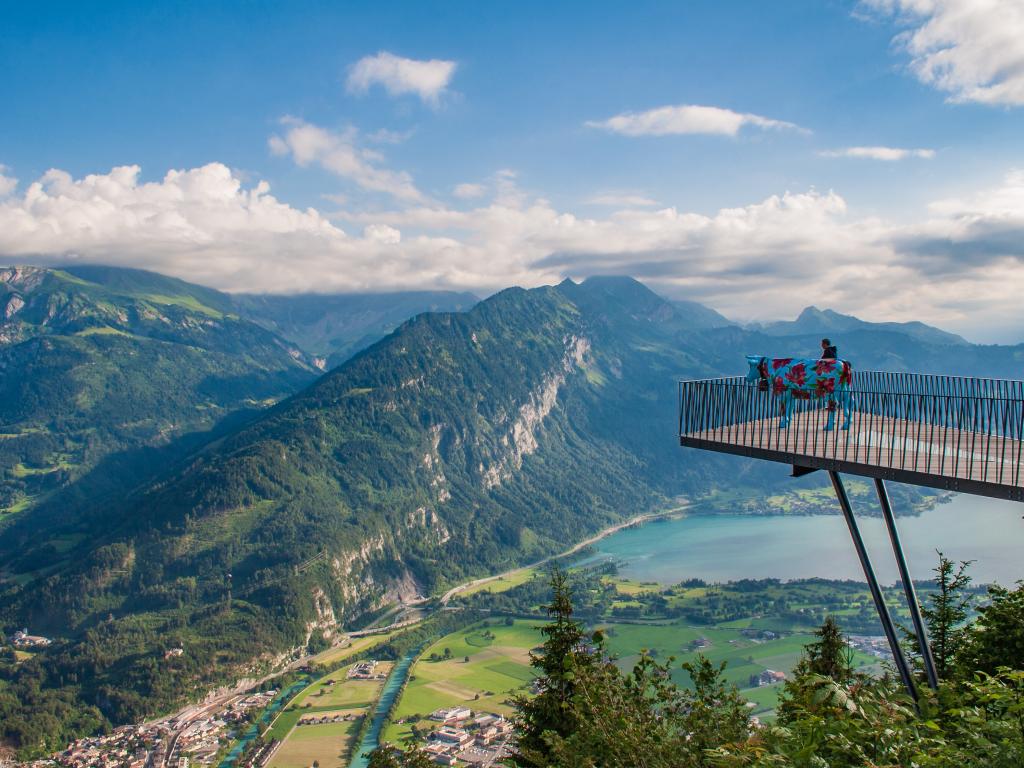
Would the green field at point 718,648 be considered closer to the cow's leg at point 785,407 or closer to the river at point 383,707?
the river at point 383,707

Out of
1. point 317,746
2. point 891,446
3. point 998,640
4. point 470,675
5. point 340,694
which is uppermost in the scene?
point 891,446

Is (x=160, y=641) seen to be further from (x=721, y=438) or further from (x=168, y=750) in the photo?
(x=721, y=438)

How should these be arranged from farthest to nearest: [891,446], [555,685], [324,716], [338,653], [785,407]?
[338,653] < [324,716] < [555,685] < [785,407] < [891,446]

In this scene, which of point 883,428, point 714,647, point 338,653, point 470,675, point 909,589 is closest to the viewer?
point 909,589

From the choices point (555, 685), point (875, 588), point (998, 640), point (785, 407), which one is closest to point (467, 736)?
point (555, 685)

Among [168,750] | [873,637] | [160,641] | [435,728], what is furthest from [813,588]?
[160,641]

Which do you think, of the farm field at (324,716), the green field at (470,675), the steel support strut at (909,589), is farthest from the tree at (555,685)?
the farm field at (324,716)

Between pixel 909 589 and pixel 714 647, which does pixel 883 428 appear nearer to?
pixel 909 589
